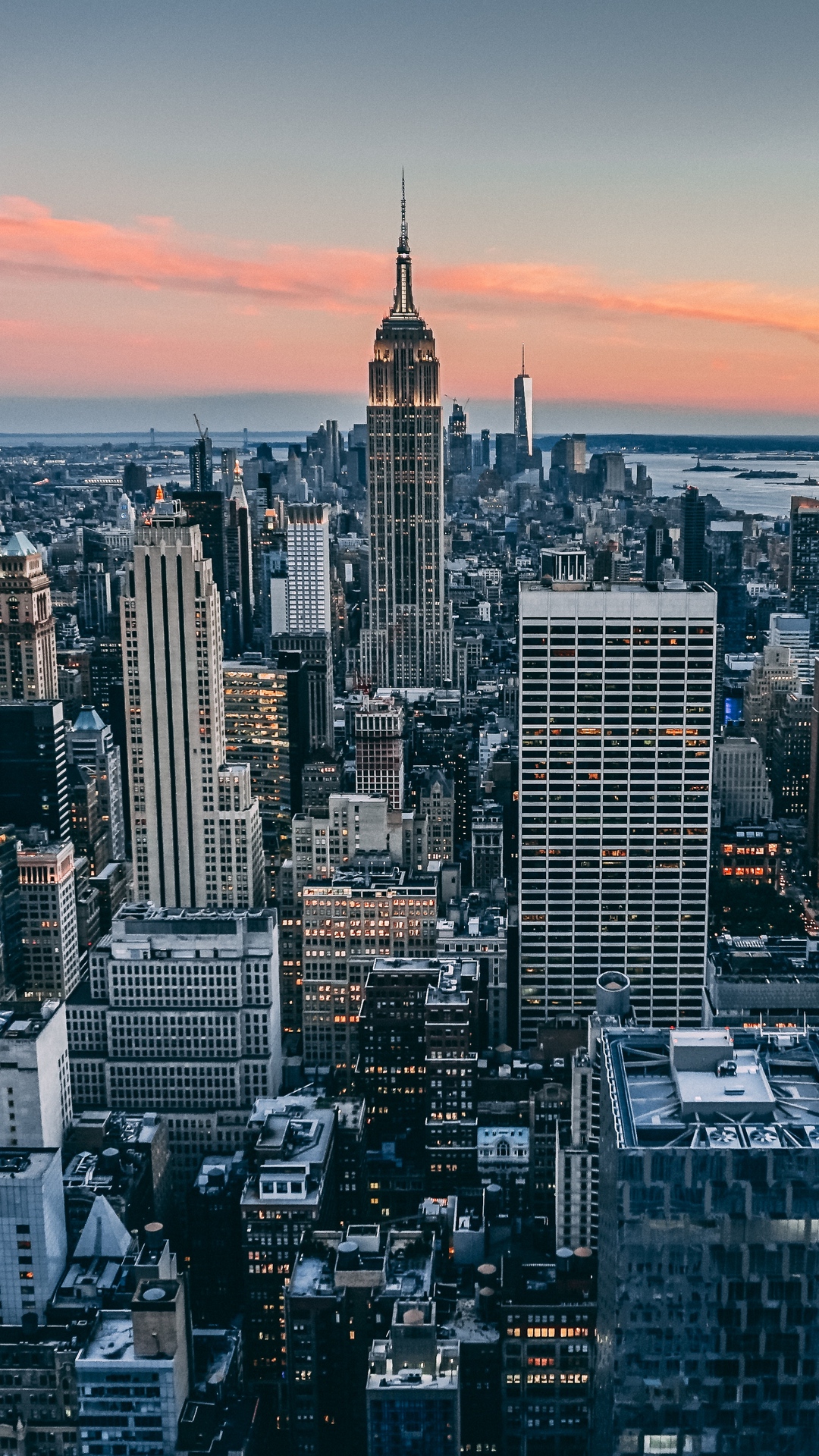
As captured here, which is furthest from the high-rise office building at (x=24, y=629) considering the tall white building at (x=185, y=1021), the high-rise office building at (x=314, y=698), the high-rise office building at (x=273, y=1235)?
the high-rise office building at (x=273, y=1235)

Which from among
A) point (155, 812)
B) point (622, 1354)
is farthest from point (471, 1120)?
point (622, 1354)

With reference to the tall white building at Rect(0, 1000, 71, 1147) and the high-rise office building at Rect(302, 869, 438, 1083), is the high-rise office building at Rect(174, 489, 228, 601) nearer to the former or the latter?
the high-rise office building at Rect(302, 869, 438, 1083)

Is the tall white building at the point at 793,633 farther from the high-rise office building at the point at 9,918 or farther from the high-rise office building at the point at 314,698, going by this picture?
the high-rise office building at the point at 9,918

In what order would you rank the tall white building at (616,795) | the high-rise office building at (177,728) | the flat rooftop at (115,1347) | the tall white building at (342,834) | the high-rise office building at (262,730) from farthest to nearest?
the high-rise office building at (262,730) → the tall white building at (342,834) → the high-rise office building at (177,728) → the tall white building at (616,795) → the flat rooftop at (115,1347)

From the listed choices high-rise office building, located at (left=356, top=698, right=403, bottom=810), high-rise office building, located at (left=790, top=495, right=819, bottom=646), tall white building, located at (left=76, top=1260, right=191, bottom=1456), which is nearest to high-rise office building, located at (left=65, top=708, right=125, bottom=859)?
high-rise office building, located at (left=356, top=698, right=403, bottom=810)

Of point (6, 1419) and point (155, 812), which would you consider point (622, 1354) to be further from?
point (155, 812)

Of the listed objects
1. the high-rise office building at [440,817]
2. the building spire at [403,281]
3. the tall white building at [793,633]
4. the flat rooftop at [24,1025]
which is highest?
the building spire at [403,281]
